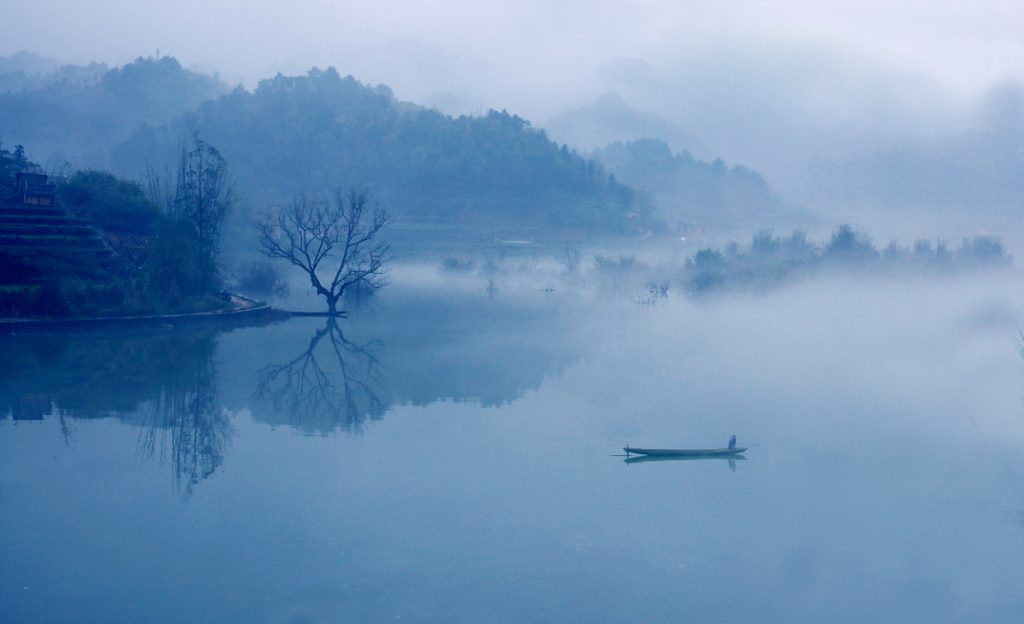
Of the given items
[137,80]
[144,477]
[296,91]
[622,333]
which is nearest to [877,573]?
[144,477]

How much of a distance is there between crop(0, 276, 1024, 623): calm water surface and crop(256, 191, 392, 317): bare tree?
572 centimetres

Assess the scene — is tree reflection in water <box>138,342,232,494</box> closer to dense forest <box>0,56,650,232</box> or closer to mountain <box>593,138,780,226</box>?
dense forest <box>0,56,650,232</box>

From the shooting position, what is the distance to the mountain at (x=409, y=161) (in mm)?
52656

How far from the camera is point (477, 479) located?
966 cm

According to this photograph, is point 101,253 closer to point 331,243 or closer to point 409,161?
point 331,243

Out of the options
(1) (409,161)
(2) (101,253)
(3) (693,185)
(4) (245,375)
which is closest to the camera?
(4) (245,375)

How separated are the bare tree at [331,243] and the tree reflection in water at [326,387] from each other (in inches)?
188

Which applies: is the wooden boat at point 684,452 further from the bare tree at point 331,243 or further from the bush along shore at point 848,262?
the bush along shore at point 848,262

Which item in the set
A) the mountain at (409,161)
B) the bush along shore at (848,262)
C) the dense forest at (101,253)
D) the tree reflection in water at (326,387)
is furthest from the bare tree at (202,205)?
the mountain at (409,161)

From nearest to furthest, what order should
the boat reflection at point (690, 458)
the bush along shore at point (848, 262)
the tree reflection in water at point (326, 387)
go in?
the boat reflection at point (690, 458), the tree reflection in water at point (326, 387), the bush along shore at point (848, 262)

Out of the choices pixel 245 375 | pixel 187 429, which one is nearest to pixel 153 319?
pixel 245 375

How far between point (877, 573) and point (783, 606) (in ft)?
4.07

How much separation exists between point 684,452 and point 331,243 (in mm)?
16511

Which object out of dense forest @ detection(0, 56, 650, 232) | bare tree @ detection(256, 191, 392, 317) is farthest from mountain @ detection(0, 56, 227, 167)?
bare tree @ detection(256, 191, 392, 317)
